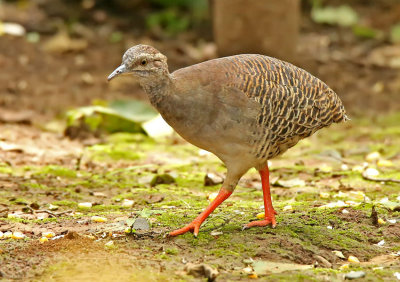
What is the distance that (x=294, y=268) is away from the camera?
4551mm

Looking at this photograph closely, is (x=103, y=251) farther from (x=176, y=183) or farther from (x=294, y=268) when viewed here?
(x=176, y=183)

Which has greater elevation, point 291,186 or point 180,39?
point 180,39

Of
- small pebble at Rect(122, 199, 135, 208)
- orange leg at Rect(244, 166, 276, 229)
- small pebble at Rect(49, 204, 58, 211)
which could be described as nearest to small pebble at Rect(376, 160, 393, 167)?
orange leg at Rect(244, 166, 276, 229)

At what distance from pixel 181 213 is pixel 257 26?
505 centimetres

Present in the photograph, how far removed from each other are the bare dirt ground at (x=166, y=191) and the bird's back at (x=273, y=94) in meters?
0.71

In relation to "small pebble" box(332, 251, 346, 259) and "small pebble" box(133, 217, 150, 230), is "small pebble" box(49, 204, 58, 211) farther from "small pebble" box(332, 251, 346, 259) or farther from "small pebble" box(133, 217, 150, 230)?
"small pebble" box(332, 251, 346, 259)

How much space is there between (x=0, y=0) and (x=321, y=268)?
11673 mm

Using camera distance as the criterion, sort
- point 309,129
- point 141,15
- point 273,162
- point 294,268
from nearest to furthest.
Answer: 1. point 294,268
2. point 309,129
3. point 273,162
4. point 141,15

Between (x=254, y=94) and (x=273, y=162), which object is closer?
(x=254, y=94)

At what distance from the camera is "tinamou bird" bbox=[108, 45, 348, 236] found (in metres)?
4.97

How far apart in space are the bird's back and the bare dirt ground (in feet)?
2.33

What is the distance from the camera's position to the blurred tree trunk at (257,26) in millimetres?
10117

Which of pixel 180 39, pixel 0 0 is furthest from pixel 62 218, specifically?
pixel 0 0

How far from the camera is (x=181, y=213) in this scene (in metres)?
5.77
